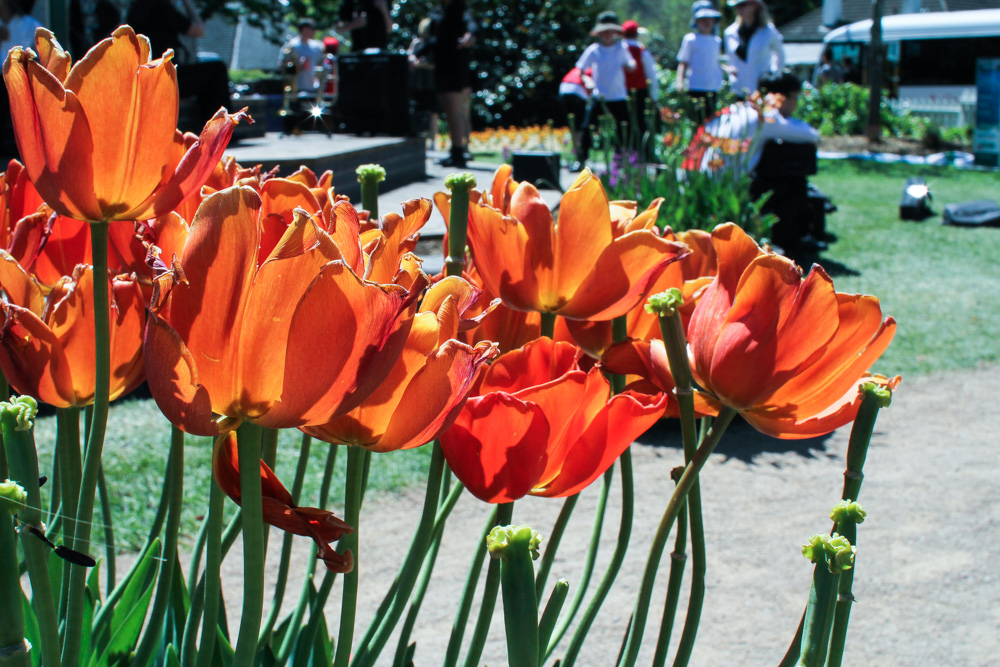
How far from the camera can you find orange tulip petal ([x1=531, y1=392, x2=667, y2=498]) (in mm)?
593

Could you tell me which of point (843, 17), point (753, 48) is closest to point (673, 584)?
point (753, 48)

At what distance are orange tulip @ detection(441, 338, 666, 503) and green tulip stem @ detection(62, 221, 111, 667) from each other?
210 mm

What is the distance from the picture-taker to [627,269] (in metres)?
0.72

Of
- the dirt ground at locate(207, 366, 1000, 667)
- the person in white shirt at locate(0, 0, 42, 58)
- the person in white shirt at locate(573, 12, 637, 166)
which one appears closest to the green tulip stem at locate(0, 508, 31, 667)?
the dirt ground at locate(207, 366, 1000, 667)

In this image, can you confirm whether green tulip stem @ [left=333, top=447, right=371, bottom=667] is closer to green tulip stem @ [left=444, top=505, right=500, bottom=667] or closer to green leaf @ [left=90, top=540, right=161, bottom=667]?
green tulip stem @ [left=444, top=505, right=500, bottom=667]

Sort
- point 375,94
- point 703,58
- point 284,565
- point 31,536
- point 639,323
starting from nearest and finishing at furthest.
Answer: point 31,536 < point 639,323 < point 284,565 < point 703,58 < point 375,94

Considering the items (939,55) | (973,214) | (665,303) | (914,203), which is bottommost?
(973,214)

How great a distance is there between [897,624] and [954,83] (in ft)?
70.2

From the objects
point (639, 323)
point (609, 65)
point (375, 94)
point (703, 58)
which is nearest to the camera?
point (639, 323)

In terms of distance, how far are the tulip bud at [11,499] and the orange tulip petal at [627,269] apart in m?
0.45

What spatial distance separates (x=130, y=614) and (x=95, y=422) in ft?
1.30

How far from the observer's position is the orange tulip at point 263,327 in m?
0.46

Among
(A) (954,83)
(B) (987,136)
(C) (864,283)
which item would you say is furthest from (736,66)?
(A) (954,83)

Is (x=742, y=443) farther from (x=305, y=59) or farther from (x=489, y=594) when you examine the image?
(x=305, y=59)
